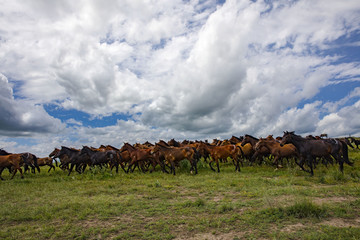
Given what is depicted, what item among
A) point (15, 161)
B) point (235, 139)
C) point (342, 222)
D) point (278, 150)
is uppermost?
point (235, 139)

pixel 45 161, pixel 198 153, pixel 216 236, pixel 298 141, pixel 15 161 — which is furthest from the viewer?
pixel 45 161

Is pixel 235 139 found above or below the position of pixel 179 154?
above

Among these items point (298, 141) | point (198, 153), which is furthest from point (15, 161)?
point (298, 141)

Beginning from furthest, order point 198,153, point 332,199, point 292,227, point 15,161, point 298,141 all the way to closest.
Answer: point 198,153
point 15,161
point 298,141
point 332,199
point 292,227

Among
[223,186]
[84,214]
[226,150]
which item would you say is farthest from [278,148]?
[84,214]

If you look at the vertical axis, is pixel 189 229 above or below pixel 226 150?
below

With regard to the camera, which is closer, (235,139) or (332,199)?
(332,199)

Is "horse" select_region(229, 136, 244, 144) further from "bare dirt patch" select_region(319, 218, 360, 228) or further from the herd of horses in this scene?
"bare dirt patch" select_region(319, 218, 360, 228)

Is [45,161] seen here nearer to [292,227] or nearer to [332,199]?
[292,227]

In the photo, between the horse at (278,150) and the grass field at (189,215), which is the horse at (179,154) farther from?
the grass field at (189,215)

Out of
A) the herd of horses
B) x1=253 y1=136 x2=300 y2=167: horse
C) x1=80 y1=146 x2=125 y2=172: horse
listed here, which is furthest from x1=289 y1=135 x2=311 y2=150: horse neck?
x1=80 y1=146 x2=125 y2=172: horse

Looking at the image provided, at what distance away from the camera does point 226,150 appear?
16.8 meters

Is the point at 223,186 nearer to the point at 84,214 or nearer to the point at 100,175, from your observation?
the point at 84,214

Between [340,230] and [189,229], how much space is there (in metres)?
3.59
